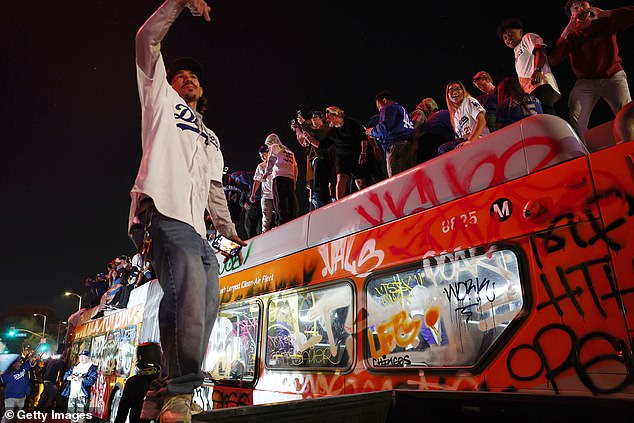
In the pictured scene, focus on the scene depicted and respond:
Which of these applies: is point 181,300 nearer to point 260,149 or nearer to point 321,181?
point 321,181

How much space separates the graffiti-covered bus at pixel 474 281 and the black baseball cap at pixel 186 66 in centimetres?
212

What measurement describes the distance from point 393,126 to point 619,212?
124 inches

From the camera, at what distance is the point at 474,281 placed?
3043mm

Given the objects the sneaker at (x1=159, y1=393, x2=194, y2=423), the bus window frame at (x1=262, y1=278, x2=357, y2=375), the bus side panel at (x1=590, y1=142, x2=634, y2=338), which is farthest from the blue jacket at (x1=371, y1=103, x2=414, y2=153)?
the sneaker at (x1=159, y1=393, x2=194, y2=423)

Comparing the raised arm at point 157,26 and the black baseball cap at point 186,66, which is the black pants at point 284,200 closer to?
the black baseball cap at point 186,66

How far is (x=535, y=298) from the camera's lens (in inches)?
107

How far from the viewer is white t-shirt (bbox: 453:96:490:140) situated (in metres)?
4.63

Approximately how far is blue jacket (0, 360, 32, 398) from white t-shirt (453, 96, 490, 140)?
1039 centimetres

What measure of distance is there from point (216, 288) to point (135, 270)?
12172 millimetres

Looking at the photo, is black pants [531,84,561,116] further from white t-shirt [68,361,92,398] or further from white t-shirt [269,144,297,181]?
white t-shirt [68,361,92,398]

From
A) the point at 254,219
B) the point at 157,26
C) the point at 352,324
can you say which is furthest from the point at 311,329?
the point at 254,219

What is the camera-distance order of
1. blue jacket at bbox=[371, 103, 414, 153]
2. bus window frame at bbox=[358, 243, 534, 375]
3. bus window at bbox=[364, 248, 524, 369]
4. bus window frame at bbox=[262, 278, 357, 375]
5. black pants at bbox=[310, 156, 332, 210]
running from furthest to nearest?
black pants at bbox=[310, 156, 332, 210] < blue jacket at bbox=[371, 103, 414, 153] < bus window frame at bbox=[262, 278, 357, 375] < bus window at bbox=[364, 248, 524, 369] < bus window frame at bbox=[358, 243, 534, 375]

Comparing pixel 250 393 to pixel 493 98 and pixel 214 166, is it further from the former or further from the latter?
pixel 493 98

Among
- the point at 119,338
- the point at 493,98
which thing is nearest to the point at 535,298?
the point at 493,98
